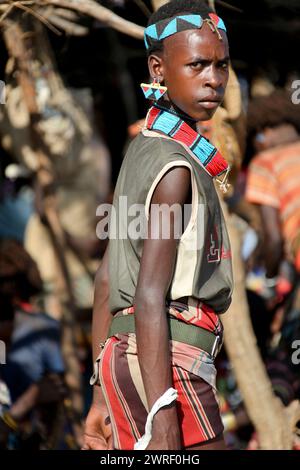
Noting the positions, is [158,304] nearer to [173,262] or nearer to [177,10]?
[173,262]

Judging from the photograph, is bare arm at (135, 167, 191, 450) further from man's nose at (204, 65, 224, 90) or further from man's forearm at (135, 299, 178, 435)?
man's nose at (204, 65, 224, 90)

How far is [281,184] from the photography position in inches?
277

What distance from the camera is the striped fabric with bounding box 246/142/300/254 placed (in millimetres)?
6914

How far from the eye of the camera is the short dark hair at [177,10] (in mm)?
3352

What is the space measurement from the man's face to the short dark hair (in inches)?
2.3

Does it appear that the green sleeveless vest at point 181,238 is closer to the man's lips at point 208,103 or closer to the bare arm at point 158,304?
the bare arm at point 158,304

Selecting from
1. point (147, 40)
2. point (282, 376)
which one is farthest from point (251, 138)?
point (147, 40)

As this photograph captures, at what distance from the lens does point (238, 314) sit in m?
4.68

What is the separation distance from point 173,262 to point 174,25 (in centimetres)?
77

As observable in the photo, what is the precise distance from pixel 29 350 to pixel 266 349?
4.77 ft
